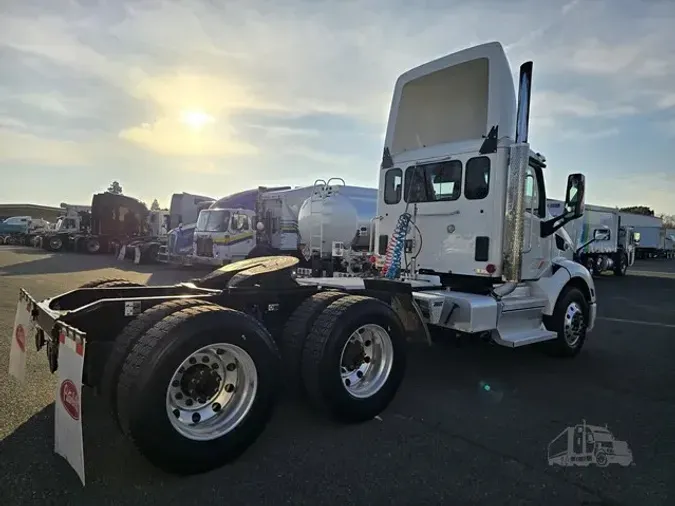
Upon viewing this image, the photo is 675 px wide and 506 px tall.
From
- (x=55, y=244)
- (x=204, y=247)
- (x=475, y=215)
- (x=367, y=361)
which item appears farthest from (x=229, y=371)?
(x=55, y=244)

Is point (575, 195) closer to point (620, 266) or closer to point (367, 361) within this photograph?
point (367, 361)

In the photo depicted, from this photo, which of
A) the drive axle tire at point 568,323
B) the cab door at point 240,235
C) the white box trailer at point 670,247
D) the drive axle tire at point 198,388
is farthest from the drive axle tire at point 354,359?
the white box trailer at point 670,247

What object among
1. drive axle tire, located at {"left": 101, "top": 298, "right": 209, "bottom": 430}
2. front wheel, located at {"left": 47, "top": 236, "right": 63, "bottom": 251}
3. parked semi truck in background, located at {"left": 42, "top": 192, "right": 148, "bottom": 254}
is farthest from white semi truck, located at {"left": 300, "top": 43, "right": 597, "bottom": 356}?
front wheel, located at {"left": 47, "top": 236, "right": 63, "bottom": 251}

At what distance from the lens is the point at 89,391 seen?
15.3ft

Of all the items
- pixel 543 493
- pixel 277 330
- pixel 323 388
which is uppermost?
pixel 277 330

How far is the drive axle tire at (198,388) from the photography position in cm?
289

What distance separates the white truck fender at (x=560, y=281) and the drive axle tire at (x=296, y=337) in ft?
11.6

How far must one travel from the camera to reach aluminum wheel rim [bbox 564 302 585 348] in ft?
21.1

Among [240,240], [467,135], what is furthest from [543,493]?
[240,240]

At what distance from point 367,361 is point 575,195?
142 inches

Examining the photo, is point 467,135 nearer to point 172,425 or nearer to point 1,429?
point 172,425

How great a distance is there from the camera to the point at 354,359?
4.26 m

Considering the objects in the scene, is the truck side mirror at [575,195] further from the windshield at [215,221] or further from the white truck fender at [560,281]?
the windshield at [215,221]

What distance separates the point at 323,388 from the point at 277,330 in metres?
0.86
